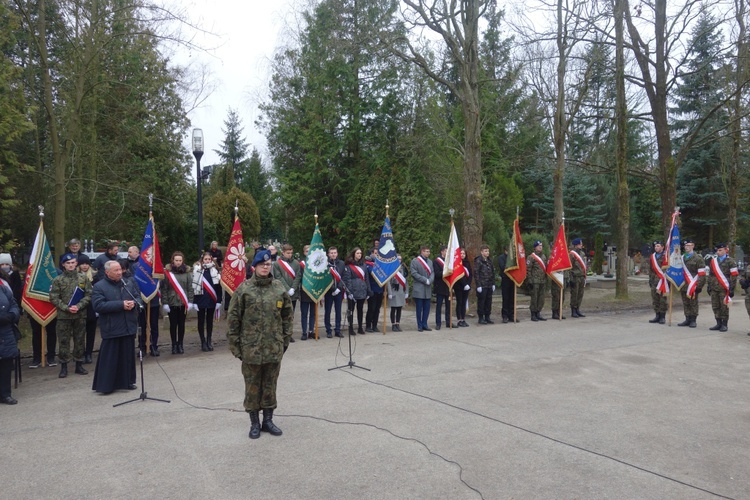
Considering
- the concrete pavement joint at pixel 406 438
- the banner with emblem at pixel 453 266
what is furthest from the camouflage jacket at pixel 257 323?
the banner with emblem at pixel 453 266

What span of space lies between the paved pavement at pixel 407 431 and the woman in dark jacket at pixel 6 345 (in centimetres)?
37

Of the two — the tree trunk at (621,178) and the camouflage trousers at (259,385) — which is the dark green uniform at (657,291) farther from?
the camouflage trousers at (259,385)

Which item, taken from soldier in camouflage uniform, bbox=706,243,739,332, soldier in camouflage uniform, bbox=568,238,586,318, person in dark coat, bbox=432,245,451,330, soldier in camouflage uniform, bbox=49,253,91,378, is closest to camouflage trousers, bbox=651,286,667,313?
soldier in camouflage uniform, bbox=706,243,739,332

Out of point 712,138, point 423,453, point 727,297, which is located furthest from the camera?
point 712,138

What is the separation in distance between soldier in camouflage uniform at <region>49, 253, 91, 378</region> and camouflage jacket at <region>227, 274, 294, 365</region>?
4.22 metres

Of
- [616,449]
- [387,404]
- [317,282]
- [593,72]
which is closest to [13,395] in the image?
[387,404]

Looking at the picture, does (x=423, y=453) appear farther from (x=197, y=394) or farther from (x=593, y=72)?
(x=593, y=72)

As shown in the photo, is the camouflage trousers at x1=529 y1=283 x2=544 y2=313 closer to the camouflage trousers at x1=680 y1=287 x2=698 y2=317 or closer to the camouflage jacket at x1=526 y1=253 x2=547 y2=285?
the camouflage jacket at x1=526 y1=253 x2=547 y2=285

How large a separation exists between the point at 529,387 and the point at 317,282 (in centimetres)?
554

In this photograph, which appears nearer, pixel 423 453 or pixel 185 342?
pixel 423 453

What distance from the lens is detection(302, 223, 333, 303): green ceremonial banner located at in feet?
38.9

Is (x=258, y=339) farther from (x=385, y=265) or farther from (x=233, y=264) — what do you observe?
(x=385, y=265)

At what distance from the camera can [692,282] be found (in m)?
13.4

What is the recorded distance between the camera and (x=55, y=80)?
17922 mm
